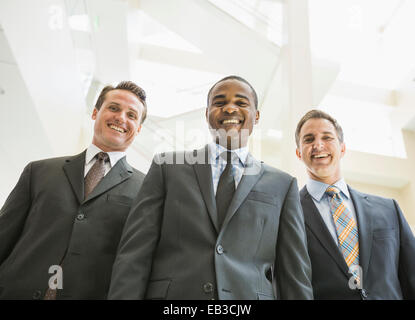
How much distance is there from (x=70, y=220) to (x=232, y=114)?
3.78 feet

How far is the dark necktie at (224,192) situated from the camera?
1.97m

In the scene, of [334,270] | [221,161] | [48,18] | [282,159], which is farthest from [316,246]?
[48,18]

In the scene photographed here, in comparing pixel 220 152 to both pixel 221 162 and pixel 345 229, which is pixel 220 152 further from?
pixel 345 229

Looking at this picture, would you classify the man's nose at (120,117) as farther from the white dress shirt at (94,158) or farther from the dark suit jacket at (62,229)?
the dark suit jacket at (62,229)

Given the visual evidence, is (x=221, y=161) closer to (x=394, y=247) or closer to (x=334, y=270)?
(x=334, y=270)

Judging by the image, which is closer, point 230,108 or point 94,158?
point 230,108

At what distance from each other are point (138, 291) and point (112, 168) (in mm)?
968

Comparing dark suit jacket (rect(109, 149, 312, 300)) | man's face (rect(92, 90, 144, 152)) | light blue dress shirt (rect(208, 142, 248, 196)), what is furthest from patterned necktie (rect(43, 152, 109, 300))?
light blue dress shirt (rect(208, 142, 248, 196))

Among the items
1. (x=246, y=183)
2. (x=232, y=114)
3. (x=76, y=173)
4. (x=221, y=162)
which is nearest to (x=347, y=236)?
(x=246, y=183)

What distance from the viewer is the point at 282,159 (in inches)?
202

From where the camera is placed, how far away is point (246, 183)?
6.77 feet

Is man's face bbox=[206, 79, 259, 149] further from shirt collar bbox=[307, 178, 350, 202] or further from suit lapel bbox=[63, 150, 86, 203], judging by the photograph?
suit lapel bbox=[63, 150, 86, 203]

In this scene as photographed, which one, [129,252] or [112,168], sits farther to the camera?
[112,168]

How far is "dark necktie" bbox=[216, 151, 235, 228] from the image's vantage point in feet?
6.47
